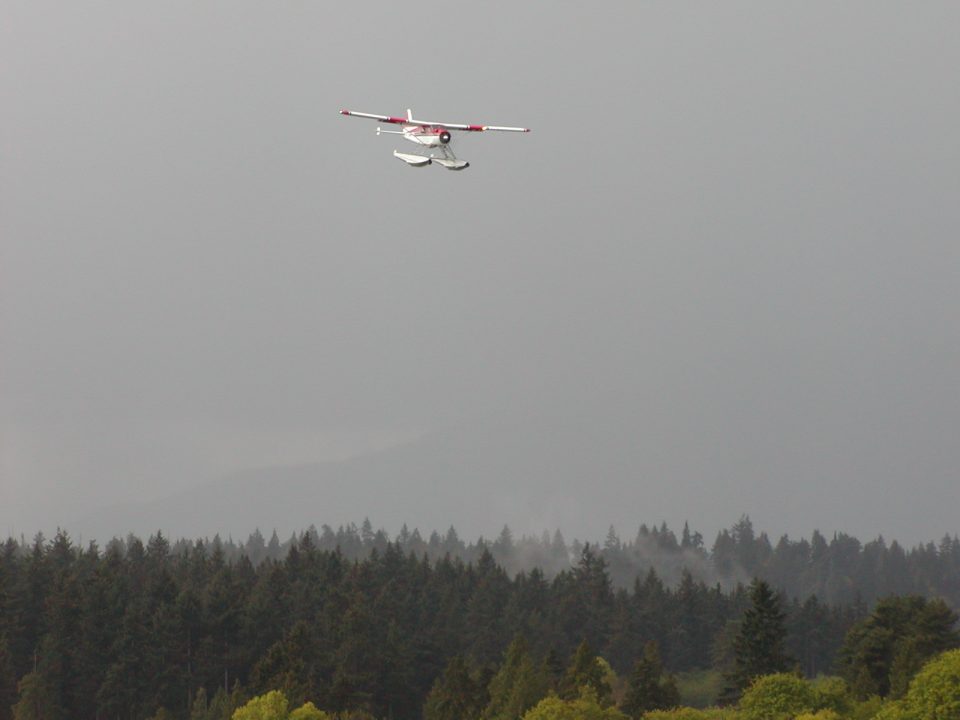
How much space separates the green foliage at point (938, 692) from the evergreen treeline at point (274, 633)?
19.6 m

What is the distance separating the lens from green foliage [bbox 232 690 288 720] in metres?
89.8

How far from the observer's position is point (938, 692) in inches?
3135

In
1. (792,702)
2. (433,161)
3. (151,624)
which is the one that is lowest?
(792,702)

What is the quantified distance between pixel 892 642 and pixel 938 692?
35.6 metres

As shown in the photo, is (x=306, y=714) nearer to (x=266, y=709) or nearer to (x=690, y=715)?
(x=266, y=709)

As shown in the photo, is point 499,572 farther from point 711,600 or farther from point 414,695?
point 414,695

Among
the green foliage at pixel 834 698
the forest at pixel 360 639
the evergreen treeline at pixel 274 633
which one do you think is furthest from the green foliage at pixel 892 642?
the green foliage at pixel 834 698

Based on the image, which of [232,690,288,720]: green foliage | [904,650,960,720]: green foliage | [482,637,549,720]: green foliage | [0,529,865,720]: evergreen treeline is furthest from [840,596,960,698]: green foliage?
[232,690,288,720]: green foliage

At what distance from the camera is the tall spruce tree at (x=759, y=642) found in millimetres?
102688

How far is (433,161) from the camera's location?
84688mm

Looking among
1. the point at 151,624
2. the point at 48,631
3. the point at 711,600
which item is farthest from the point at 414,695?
the point at 711,600

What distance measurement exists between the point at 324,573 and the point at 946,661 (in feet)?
311

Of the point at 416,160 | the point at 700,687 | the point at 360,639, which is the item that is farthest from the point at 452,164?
the point at 700,687

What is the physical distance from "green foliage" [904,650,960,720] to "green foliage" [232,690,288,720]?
41384mm
